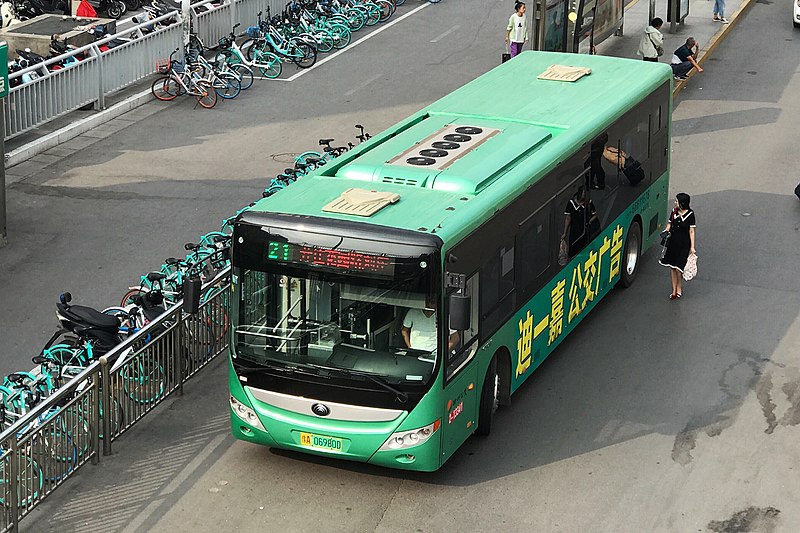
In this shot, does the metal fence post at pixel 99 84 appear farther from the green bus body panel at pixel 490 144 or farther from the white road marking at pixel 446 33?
the green bus body panel at pixel 490 144

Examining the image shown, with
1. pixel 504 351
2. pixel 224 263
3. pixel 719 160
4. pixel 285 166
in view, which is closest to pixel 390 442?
pixel 504 351

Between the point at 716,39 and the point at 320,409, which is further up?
the point at 716,39

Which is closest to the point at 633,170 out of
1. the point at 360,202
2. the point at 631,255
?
the point at 631,255

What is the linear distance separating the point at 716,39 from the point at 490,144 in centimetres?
1785

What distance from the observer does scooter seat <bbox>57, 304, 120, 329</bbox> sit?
44.3ft

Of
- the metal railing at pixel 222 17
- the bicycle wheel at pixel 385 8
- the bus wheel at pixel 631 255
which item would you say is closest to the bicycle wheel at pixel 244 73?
the metal railing at pixel 222 17

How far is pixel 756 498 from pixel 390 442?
10.9 feet

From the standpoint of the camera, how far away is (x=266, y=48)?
27.9 m

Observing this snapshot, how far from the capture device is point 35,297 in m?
16.8

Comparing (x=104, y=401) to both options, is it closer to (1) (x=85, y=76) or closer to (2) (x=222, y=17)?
(1) (x=85, y=76)

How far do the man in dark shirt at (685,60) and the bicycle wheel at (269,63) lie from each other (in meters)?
7.93

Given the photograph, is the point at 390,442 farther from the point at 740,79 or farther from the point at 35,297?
the point at 740,79

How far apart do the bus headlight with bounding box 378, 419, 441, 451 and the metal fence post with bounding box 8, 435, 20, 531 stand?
3080 mm

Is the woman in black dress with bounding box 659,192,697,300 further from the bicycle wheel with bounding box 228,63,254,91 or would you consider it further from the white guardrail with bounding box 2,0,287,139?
the bicycle wheel with bounding box 228,63,254,91
